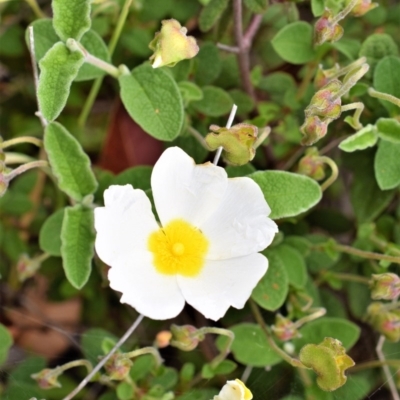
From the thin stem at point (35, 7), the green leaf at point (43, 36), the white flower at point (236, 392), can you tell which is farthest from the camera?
the thin stem at point (35, 7)

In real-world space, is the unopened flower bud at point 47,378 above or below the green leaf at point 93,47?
below

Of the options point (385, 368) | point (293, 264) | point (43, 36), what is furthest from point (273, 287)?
point (43, 36)

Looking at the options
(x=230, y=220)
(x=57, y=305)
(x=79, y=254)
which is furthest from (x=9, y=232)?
(x=230, y=220)

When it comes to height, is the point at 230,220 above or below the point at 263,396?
above

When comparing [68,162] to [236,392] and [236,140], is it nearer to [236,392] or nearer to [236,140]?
[236,140]

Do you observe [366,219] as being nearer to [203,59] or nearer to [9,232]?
[203,59]

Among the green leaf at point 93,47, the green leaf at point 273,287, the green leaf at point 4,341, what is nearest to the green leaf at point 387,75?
the green leaf at point 273,287

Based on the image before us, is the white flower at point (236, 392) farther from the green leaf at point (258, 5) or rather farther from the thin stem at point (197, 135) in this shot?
the green leaf at point (258, 5)
